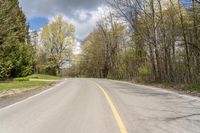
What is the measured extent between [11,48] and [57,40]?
36466 millimetres

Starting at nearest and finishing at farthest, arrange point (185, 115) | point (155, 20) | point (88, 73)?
1. point (185, 115)
2. point (155, 20)
3. point (88, 73)

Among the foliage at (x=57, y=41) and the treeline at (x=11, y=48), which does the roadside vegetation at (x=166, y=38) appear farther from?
the foliage at (x=57, y=41)

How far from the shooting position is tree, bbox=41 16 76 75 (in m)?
80.8

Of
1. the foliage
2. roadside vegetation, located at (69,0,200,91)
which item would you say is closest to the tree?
the foliage

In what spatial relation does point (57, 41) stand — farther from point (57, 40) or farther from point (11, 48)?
point (11, 48)

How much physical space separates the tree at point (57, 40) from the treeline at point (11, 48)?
28.8m

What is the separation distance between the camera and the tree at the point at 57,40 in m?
80.8

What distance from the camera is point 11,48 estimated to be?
147 ft

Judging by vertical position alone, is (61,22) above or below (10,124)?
above

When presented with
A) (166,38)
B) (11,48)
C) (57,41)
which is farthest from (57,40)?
(166,38)

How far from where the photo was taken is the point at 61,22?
8206 cm

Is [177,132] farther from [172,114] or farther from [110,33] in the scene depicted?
[110,33]

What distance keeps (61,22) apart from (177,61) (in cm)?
4404

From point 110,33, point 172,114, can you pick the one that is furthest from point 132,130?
point 110,33
